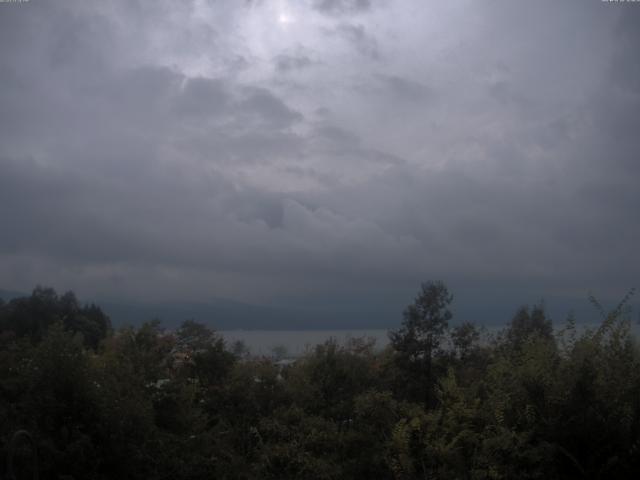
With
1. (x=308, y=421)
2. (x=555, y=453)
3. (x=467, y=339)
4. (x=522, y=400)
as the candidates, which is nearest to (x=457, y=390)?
(x=522, y=400)

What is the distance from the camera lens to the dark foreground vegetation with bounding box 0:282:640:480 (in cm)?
1238

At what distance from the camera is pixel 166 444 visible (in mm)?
14469

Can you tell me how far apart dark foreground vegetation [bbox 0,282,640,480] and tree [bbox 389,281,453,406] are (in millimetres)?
37

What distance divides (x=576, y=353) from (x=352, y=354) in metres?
7.66

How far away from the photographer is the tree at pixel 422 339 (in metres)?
19.2

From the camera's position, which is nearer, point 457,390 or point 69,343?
point 69,343

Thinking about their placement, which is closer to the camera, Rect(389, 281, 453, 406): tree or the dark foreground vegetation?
the dark foreground vegetation

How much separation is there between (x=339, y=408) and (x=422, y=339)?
356cm

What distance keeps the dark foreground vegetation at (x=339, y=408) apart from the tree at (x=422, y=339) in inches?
1.5

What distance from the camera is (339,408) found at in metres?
17.4

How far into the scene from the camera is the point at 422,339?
1927 centimetres

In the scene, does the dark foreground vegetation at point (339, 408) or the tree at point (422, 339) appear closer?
the dark foreground vegetation at point (339, 408)

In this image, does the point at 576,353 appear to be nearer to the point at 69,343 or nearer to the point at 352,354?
the point at 352,354

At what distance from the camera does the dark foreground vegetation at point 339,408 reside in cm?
1238
